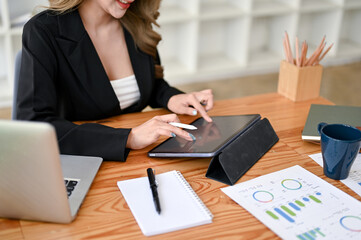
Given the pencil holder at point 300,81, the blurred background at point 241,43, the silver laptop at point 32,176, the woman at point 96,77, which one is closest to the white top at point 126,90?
the woman at point 96,77

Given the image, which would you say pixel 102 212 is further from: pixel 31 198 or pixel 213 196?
pixel 213 196

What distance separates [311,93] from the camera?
1684mm

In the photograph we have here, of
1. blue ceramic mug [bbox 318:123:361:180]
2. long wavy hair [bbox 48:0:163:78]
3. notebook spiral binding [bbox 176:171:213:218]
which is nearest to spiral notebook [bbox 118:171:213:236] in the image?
notebook spiral binding [bbox 176:171:213:218]

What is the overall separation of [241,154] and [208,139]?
0.11 m

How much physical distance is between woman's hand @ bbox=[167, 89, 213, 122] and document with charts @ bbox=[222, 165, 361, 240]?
44 centimetres

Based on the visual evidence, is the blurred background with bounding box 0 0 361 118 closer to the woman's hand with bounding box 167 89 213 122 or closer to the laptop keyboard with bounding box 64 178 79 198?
the woman's hand with bounding box 167 89 213 122

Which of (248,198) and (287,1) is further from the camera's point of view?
(287,1)

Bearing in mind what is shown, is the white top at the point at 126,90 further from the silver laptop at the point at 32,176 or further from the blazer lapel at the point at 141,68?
the silver laptop at the point at 32,176

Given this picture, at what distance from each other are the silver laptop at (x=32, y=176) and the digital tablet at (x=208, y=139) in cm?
30

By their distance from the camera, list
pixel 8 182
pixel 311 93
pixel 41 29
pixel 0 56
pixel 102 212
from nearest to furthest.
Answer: pixel 8 182
pixel 102 212
pixel 41 29
pixel 311 93
pixel 0 56

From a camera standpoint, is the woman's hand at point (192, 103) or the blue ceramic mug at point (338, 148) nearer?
the blue ceramic mug at point (338, 148)

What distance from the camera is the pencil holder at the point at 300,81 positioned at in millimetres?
1642

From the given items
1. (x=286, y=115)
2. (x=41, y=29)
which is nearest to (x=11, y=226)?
(x=41, y=29)

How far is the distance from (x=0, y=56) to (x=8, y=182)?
2804 mm
